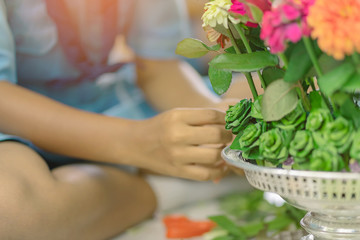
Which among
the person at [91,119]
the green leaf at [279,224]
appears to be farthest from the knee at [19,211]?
the green leaf at [279,224]

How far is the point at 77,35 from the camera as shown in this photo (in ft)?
3.26

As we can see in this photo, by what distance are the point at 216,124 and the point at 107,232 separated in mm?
270

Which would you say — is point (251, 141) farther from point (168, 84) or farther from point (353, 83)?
point (168, 84)

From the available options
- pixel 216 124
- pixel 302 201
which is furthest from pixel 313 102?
pixel 216 124

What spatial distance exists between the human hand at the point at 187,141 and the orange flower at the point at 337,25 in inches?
12.3

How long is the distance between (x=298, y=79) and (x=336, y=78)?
47 millimetres

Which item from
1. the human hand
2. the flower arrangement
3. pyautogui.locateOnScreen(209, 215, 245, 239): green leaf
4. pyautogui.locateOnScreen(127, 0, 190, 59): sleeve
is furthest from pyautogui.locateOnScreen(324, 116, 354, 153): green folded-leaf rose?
pyautogui.locateOnScreen(127, 0, 190, 59): sleeve

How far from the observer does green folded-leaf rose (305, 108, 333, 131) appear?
1.40 ft

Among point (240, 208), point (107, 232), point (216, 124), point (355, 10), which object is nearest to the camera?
point (355, 10)

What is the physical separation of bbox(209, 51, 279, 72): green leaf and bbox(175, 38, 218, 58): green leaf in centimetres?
5

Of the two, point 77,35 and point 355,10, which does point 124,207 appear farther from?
point 355,10

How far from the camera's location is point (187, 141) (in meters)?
0.69

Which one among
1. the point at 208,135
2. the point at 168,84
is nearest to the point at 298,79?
the point at 208,135

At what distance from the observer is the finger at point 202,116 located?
0.68 meters
